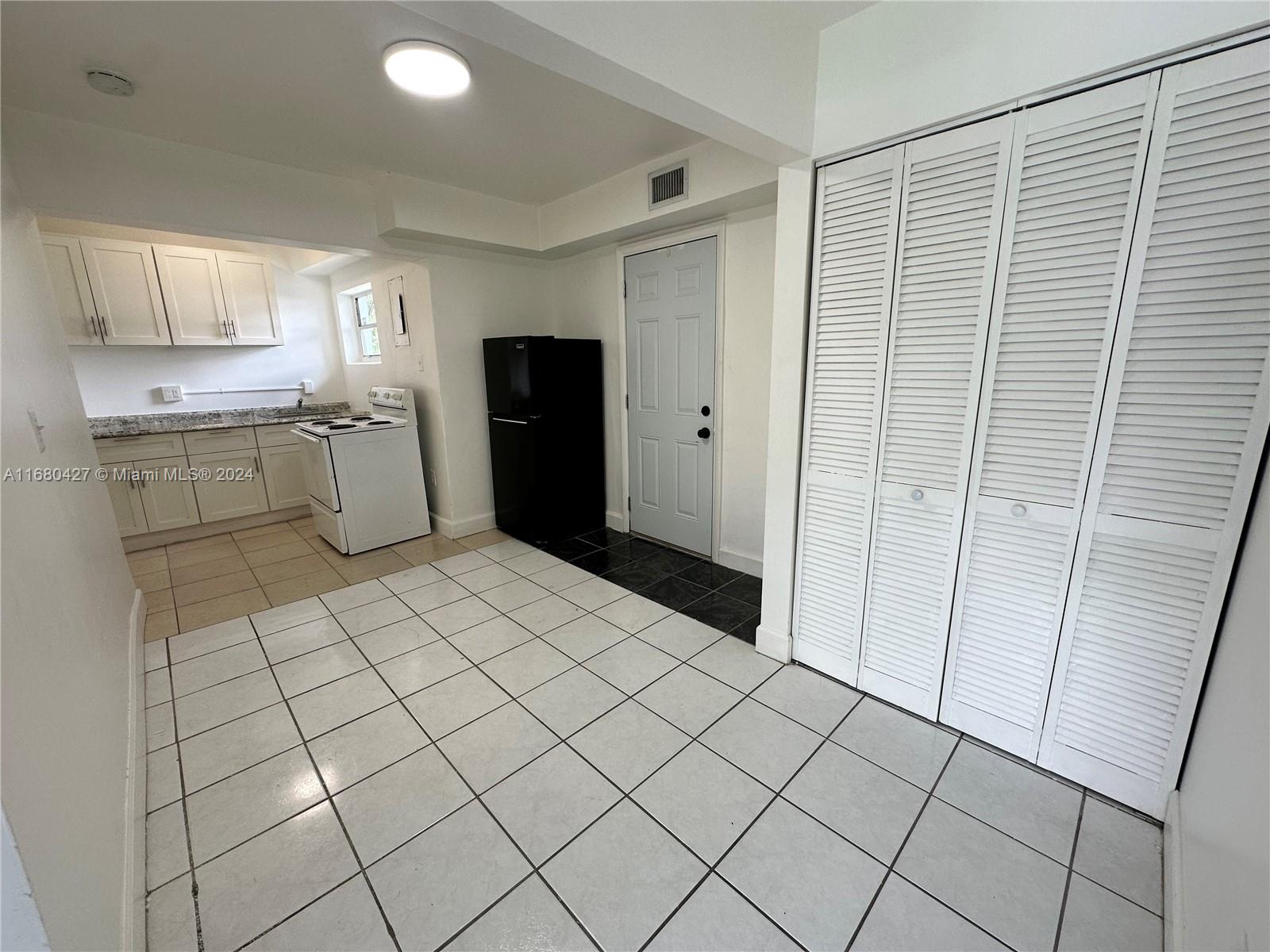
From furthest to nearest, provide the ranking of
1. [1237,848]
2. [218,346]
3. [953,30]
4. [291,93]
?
[218,346], [291,93], [953,30], [1237,848]

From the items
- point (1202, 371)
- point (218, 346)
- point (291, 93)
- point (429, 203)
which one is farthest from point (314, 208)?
point (1202, 371)

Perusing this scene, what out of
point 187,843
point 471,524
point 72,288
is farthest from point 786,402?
point 72,288

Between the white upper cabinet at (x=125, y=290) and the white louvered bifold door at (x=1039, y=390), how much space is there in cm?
551

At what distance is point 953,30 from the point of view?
155 cm

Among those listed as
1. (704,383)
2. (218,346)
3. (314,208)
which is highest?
(314,208)

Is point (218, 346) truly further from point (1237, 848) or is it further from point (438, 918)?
point (1237, 848)

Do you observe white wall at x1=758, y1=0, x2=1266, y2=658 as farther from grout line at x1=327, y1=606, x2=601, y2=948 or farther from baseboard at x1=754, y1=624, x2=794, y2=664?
grout line at x1=327, y1=606, x2=601, y2=948

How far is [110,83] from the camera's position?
6.50 feet

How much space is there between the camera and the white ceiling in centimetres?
165

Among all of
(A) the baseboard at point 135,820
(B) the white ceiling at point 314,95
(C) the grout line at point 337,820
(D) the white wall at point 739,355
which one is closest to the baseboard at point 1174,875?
(C) the grout line at point 337,820

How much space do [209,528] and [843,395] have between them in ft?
16.3

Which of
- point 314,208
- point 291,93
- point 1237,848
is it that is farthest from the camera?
point 314,208

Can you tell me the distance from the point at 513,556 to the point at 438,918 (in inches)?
97.2

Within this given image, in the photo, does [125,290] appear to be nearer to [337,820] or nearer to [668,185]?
[668,185]
